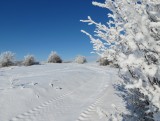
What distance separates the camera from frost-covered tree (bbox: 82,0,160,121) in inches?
93.2

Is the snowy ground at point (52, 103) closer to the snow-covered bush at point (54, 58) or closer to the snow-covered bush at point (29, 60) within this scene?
the snow-covered bush at point (29, 60)

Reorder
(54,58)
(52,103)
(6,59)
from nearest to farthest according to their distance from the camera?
(52,103) → (6,59) → (54,58)

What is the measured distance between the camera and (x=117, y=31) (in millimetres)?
3658

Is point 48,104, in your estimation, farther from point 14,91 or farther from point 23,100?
point 14,91

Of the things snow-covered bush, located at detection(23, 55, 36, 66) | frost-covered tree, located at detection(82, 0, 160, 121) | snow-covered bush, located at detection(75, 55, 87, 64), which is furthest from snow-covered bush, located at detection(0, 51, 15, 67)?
frost-covered tree, located at detection(82, 0, 160, 121)

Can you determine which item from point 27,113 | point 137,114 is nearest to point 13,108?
point 27,113

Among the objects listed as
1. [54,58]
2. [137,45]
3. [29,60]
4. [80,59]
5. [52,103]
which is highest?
[54,58]

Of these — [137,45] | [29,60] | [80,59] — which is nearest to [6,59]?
[29,60]

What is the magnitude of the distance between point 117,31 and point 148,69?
4.05 feet

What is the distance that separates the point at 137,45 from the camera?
2621 millimetres

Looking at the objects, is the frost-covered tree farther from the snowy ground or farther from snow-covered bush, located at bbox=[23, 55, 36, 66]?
snow-covered bush, located at bbox=[23, 55, 36, 66]

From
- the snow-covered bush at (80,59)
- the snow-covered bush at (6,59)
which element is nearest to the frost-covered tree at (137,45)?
the snow-covered bush at (6,59)

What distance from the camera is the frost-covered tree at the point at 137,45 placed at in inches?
93.2

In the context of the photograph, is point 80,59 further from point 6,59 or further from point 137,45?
point 137,45
